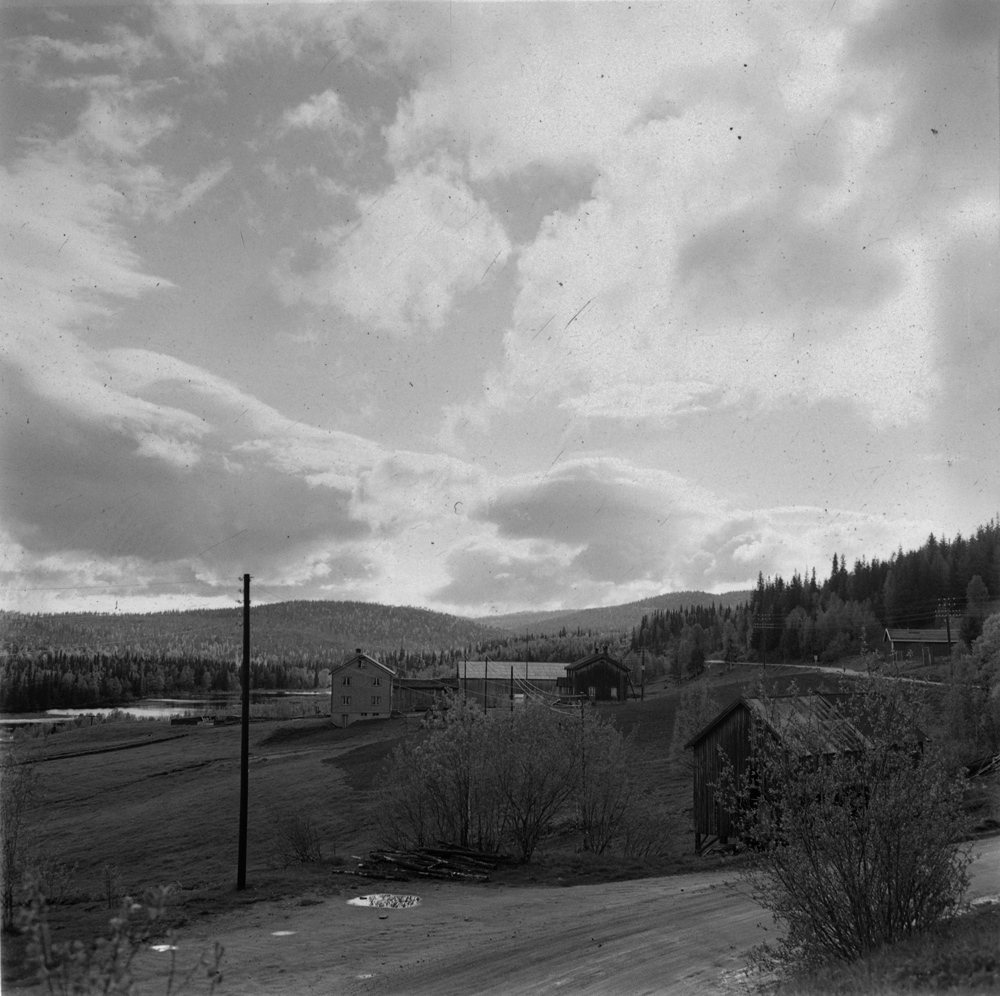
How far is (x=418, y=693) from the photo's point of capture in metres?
110

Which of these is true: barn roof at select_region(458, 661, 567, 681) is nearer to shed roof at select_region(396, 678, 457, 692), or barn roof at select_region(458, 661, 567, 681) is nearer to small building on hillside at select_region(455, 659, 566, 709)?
small building on hillside at select_region(455, 659, 566, 709)

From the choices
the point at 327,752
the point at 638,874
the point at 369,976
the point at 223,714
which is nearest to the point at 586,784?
the point at 638,874

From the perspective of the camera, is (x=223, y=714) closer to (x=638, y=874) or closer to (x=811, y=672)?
(x=811, y=672)

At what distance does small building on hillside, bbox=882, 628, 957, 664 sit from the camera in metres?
103

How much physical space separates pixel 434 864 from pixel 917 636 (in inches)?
3609

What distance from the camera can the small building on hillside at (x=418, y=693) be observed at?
10688 cm

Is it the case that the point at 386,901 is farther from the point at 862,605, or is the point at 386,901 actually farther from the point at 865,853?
the point at 862,605

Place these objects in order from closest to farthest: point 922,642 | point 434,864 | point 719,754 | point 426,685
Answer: point 434,864 → point 719,754 → point 922,642 → point 426,685

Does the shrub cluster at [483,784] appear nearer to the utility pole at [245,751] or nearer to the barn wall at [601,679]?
the utility pole at [245,751]

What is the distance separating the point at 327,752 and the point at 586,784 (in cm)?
4674

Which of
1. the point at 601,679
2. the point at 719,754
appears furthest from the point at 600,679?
the point at 719,754

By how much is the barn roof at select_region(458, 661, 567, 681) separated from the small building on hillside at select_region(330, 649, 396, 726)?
9.99 meters

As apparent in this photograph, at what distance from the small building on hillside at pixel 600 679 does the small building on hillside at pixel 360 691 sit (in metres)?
23.9

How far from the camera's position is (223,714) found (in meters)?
124
